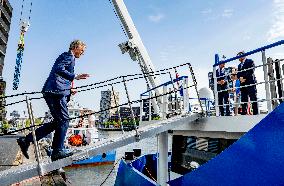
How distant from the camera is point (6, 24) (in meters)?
99.9

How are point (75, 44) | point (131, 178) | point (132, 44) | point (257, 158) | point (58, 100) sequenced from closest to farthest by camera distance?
point (257, 158), point (58, 100), point (75, 44), point (131, 178), point (132, 44)

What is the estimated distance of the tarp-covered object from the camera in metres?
7.01

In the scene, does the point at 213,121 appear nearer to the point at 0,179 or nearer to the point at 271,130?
the point at 271,130

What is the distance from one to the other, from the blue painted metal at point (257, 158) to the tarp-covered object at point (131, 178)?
2579 mm

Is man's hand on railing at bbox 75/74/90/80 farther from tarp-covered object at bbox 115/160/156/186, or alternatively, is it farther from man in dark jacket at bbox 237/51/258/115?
man in dark jacket at bbox 237/51/258/115

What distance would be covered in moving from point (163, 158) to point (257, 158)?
3478mm

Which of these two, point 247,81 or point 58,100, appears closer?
point 58,100

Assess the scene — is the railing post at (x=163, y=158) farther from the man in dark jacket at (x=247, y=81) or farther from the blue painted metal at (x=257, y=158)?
the blue painted metal at (x=257, y=158)

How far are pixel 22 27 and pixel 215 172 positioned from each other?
36326 millimetres

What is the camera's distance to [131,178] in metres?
7.80

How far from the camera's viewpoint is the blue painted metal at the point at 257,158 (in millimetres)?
4055

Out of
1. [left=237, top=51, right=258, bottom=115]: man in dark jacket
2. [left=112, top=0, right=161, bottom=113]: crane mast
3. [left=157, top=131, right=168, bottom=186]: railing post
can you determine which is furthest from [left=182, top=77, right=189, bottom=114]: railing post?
[left=112, top=0, right=161, bottom=113]: crane mast

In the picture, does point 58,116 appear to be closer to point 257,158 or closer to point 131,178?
point 257,158

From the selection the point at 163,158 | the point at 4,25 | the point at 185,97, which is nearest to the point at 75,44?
the point at 185,97
